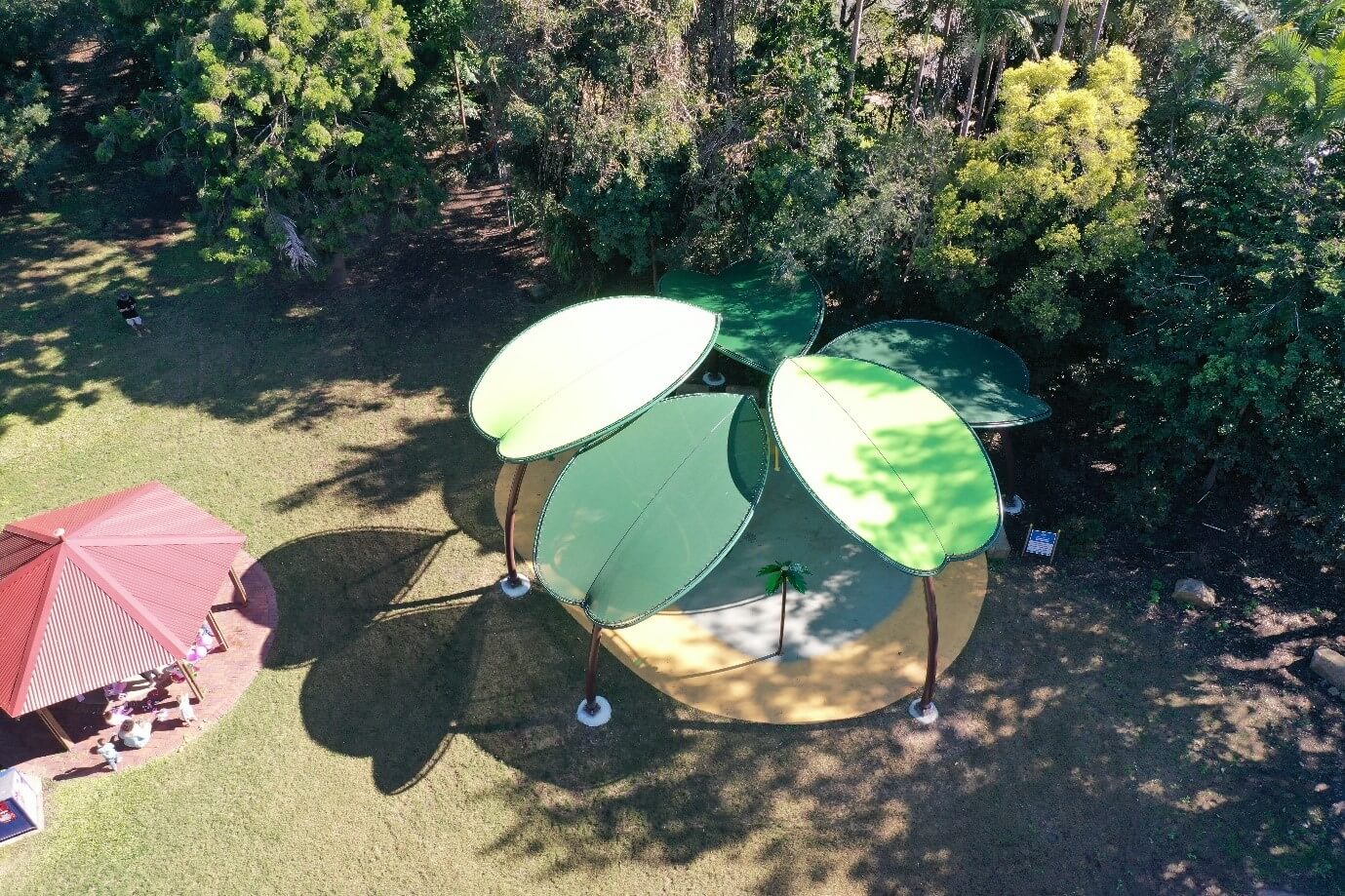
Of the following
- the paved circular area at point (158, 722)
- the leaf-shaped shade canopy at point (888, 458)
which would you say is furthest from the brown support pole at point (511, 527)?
the leaf-shaped shade canopy at point (888, 458)

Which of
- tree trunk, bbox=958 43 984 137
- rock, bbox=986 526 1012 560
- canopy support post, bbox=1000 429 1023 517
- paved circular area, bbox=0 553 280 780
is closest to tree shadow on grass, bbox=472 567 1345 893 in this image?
rock, bbox=986 526 1012 560

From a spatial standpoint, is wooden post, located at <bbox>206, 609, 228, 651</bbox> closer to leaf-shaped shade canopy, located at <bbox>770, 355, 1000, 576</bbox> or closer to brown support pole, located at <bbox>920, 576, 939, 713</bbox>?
leaf-shaped shade canopy, located at <bbox>770, 355, 1000, 576</bbox>

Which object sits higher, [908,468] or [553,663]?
[908,468]

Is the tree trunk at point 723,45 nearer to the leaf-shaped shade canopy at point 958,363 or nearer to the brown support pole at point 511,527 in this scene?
the leaf-shaped shade canopy at point 958,363

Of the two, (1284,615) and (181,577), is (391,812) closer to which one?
(181,577)

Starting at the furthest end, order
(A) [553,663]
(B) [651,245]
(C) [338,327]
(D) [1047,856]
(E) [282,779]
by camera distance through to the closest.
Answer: (C) [338,327] → (B) [651,245] → (A) [553,663] → (E) [282,779] → (D) [1047,856]

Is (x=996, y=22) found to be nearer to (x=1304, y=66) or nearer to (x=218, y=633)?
(x=1304, y=66)

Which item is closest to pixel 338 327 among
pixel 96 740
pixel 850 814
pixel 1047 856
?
pixel 96 740
